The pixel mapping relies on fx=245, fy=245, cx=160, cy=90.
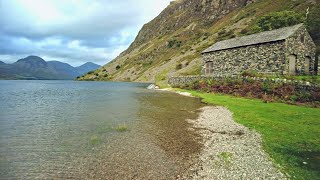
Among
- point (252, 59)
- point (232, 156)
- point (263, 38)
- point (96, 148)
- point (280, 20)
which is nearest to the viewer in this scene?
point (232, 156)

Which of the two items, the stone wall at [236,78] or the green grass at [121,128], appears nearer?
the green grass at [121,128]

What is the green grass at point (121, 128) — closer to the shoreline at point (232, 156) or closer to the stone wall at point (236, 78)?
the shoreline at point (232, 156)

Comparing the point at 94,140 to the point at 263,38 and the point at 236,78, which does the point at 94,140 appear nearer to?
the point at 236,78

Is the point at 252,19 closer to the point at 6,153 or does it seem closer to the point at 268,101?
the point at 268,101

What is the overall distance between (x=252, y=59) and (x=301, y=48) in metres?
9.37

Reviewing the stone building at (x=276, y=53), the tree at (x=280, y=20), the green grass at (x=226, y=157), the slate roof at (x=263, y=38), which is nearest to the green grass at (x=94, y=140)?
the green grass at (x=226, y=157)

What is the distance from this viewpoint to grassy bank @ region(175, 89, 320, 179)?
449 inches

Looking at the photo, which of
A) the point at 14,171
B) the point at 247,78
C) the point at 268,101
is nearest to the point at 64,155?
the point at 14,171

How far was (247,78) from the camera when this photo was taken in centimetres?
4338

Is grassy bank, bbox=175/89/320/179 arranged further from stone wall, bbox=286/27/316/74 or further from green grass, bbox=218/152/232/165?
stone wall, bbox=286/27/316/74

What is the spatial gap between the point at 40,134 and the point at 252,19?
437ft

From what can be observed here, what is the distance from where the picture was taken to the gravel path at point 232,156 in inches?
441

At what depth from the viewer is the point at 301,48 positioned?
4853cm

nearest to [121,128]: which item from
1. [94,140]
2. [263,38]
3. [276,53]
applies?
[94,140]
